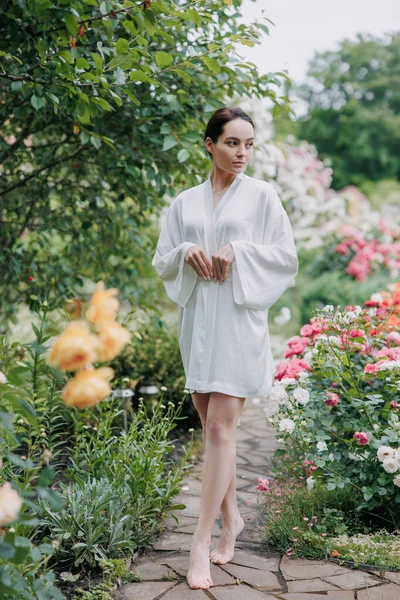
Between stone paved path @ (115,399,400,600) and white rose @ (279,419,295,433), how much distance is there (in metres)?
0.52

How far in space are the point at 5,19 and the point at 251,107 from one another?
635 centimetres

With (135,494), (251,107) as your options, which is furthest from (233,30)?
(251,107)

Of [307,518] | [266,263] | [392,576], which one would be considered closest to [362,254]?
[307,518]

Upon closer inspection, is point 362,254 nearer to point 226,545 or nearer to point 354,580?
point 226,545

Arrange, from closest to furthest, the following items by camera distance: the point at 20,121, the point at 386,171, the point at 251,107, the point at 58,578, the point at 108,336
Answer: the point at 108,336 < the point at 58,578 < the point at 20,121 < the point at 251,107 < the point at 386,171

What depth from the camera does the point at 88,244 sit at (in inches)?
175

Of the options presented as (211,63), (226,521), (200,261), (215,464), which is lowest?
(226,521)

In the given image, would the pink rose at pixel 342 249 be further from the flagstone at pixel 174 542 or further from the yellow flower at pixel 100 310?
the yellow flower at pixel 100 310

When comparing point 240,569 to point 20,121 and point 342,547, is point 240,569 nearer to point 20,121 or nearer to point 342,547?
point 342,547

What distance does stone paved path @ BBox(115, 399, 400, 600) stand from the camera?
2.46 meters

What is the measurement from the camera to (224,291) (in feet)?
8.73

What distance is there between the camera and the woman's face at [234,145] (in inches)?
105

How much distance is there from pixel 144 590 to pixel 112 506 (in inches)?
14.1

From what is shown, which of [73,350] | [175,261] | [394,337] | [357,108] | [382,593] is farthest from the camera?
[357,108]
